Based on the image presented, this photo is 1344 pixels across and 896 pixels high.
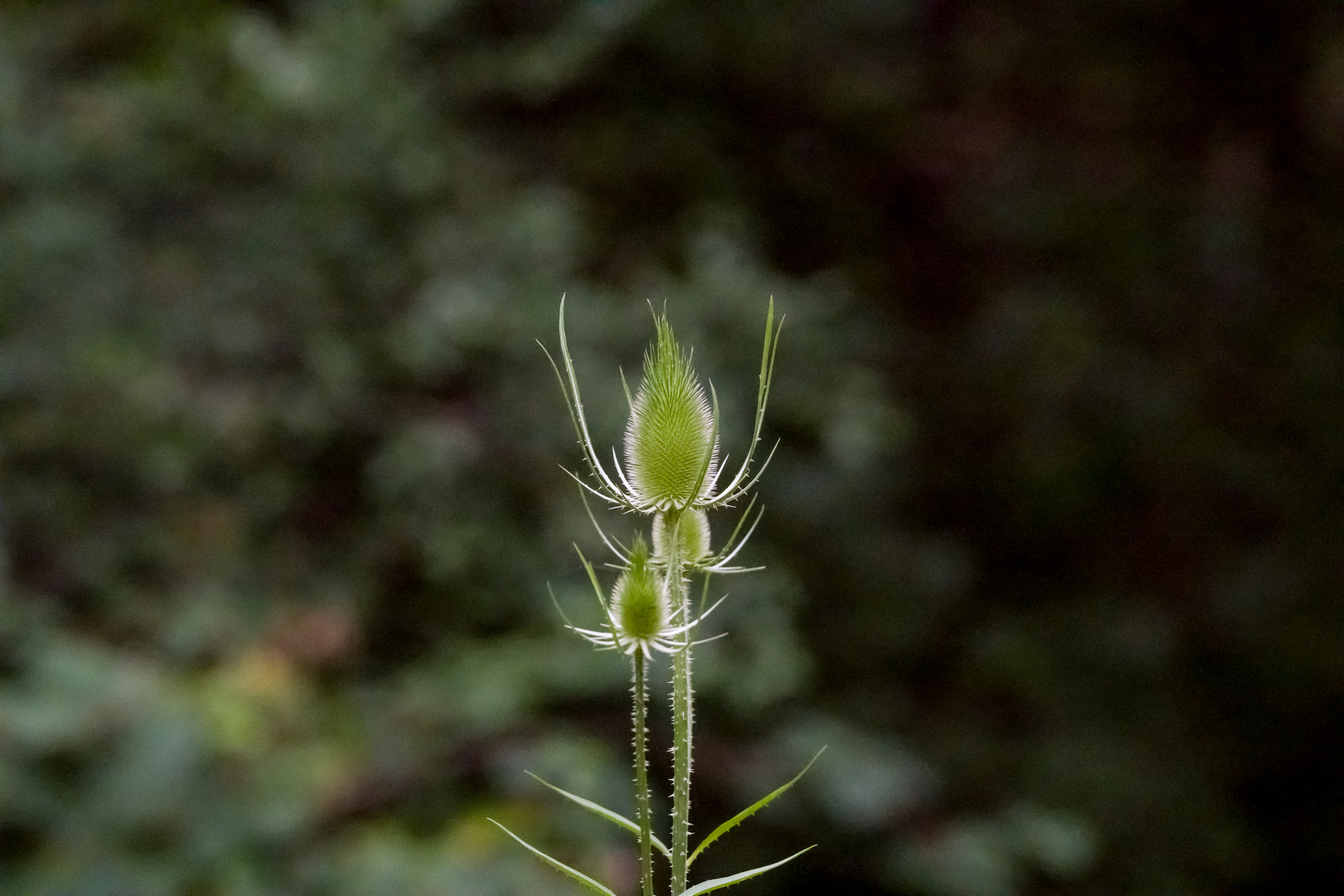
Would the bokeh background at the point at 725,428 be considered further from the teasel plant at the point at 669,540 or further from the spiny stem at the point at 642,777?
the spiny stem at the point at 642,777

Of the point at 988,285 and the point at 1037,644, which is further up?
the point at 988,285

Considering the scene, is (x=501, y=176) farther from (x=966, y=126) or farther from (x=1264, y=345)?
(x=1264, y=345)

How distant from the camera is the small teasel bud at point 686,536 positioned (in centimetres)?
70

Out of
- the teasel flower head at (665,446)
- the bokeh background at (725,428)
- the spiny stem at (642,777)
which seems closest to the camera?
the spiny stem at (642,777)

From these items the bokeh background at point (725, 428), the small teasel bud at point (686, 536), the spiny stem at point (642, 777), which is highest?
the bokeh background at point (725, 428)

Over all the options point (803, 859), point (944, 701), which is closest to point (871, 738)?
point (803, 859)

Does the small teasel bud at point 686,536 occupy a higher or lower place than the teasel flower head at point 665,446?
lower

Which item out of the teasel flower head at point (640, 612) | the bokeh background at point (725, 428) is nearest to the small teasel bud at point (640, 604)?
the teasel flower head at point (640, 612)

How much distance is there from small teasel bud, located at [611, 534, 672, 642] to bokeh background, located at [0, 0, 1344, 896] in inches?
80.6

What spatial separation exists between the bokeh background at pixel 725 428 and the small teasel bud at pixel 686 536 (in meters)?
1.99

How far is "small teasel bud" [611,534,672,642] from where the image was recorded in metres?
0.64

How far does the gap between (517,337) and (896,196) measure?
6.24 ft

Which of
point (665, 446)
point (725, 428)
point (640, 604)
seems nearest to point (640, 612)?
point (640, 604)

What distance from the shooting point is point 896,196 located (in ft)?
14.9
